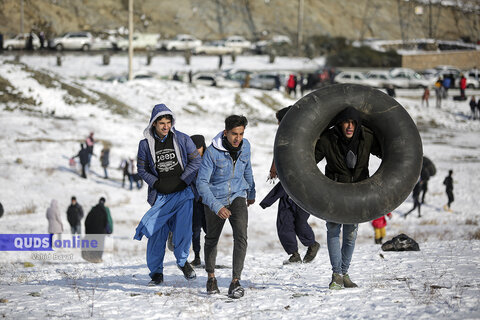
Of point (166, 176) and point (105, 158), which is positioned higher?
point (166, 176)

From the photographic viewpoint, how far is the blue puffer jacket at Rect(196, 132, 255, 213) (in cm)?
571

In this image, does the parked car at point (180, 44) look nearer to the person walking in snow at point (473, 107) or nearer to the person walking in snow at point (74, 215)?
the person walking in snow at point (473, 107)

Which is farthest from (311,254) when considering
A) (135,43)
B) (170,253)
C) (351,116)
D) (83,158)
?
(135,43)

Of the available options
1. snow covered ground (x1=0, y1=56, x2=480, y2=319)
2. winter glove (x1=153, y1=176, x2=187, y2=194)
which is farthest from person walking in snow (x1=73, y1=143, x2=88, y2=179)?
winter glove (x1=153, y1=176, x2=187, y2=194)

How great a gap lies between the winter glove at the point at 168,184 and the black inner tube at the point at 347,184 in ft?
3.93

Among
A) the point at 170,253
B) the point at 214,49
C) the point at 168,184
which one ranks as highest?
the point at 214,49

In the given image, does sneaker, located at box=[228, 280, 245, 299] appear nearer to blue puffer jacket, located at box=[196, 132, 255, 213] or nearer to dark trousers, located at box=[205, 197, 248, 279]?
dark trousers, located at box=[205, 197, 248, 279]

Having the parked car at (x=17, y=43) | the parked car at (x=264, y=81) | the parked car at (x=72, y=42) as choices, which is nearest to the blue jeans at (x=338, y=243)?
the parked car at (x=264, y=81)

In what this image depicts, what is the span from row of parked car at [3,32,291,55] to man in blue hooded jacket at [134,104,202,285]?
42.2 metres

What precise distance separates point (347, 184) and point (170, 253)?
22.4 ft

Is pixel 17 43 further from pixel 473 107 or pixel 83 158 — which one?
pixel 473 107

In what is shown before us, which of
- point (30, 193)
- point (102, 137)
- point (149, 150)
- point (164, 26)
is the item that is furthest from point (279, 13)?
point (149, 150)

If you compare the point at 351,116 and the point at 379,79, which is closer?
the point at 351,116

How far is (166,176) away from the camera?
Result: 630 cm
